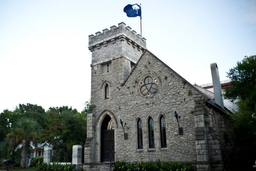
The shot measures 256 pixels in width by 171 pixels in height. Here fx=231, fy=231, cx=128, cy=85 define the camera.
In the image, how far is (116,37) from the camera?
20.2 metres

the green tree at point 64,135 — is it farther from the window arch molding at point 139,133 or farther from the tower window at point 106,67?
the window arch molding at point 139,133

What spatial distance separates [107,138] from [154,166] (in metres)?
5.63

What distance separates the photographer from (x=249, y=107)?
14195 millimetres

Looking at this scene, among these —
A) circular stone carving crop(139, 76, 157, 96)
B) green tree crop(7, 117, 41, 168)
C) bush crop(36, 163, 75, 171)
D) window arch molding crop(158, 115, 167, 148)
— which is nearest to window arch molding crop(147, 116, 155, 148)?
window arch molding crop(158, 115, 167, 148)

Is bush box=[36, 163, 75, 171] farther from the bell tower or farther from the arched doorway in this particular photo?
the arched doorway

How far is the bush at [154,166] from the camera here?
1349 cm

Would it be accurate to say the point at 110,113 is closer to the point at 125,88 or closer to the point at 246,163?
the point at 125,88

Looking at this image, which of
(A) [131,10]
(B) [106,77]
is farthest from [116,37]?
(B) [106,77]

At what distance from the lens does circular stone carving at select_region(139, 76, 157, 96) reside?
1697 cm

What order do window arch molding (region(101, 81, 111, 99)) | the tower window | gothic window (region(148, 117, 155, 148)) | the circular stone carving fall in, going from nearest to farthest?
1. gothic window (region(148, 117, 155, 148))
2. the circular stone carving
3. window arch molding (region(101, 81, 111, 99))
4. the tower window

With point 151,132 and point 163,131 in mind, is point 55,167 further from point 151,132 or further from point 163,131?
point 163,131

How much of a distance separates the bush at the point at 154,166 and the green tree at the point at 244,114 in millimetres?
3492

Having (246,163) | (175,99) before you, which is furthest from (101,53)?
(246,163)

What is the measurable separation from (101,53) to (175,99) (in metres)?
8.77
